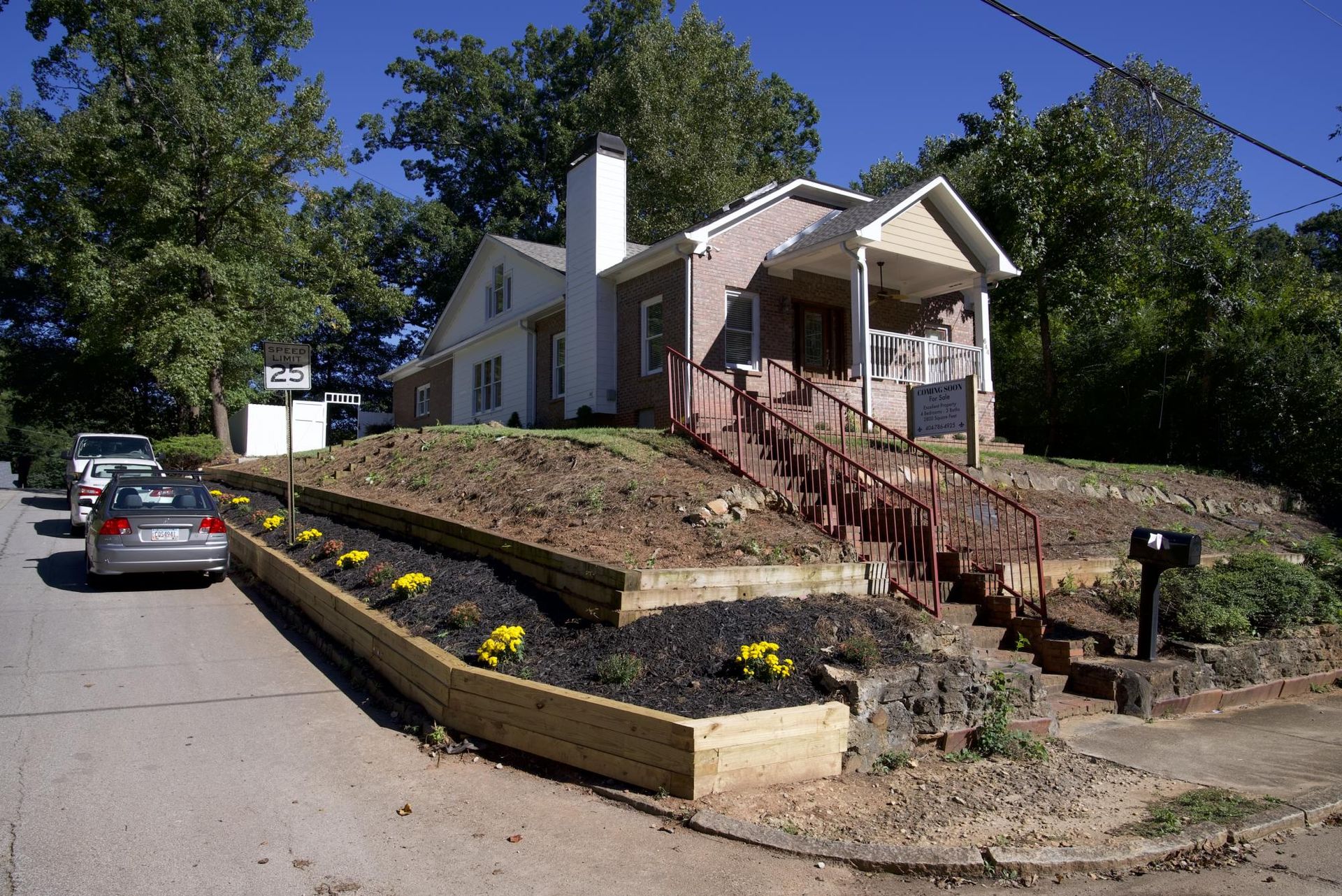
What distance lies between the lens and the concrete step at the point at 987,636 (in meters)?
8.37

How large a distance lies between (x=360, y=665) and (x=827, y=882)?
5.05 meters

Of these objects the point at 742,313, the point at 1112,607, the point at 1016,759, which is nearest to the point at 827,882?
the point at 1016,759

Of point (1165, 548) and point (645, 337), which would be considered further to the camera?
point (645, 337)

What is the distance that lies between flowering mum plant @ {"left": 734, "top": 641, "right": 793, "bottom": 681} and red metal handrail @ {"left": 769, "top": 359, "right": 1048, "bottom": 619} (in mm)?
3376

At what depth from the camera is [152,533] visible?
11859 millimetres

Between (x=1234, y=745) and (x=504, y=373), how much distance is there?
1944 centimetres

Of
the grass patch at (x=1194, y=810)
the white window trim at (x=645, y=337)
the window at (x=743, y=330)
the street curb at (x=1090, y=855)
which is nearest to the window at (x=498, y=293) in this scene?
the white window trim at (x=645, y=337)

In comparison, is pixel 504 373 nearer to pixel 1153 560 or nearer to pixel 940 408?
pixel 940 408

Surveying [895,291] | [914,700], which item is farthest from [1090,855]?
[895,291]

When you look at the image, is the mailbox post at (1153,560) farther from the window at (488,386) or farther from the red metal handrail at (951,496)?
the window at (488,386)

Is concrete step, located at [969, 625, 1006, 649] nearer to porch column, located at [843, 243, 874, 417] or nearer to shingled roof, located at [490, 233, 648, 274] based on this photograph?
porch column, located at [843, 243, 874, 417]

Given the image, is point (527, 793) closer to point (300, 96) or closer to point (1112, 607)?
point (1112, 607)

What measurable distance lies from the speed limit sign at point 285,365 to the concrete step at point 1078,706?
404 inches

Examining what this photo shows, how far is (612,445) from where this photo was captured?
11352mm
